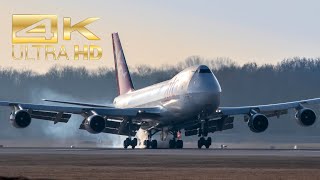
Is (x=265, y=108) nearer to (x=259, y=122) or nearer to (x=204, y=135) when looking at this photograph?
(x=259, y=122)

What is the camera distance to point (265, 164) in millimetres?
44719

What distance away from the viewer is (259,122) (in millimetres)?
72688

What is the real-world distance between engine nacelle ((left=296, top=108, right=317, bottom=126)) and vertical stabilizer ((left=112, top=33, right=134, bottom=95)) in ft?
54.7

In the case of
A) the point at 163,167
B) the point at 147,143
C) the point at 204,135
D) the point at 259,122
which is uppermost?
the point at 259,122

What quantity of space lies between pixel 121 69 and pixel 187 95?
18290 millimetres

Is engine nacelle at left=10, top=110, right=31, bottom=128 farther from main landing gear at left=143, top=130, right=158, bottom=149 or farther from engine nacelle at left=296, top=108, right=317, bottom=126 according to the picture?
engine nacelle at left=296, top=108, right=317, bottom=126

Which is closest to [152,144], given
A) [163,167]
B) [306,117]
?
[306,117]

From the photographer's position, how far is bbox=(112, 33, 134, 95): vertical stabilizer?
86.4 metres

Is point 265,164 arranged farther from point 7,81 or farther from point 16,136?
point 7,81

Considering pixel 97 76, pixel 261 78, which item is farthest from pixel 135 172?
pixel 97 76

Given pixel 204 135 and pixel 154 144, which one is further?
pixel 154 144

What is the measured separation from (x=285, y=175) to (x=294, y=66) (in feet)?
225

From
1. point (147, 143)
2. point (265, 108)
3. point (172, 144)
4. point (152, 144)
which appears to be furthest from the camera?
point (265, 108)

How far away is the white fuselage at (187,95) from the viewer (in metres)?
69.4
